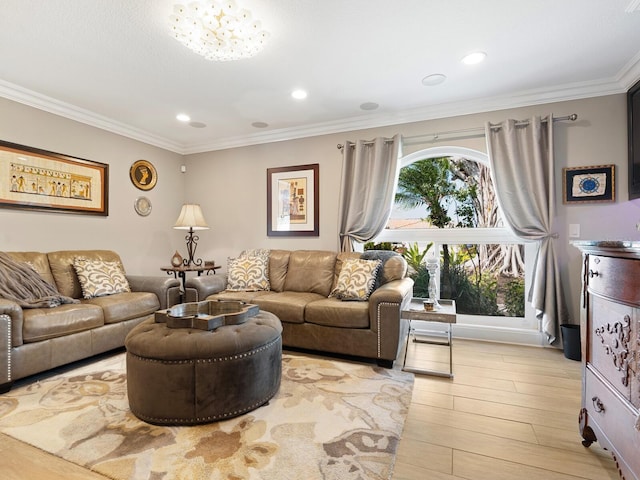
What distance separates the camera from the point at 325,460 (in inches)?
59.6

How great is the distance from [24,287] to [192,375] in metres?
1.98

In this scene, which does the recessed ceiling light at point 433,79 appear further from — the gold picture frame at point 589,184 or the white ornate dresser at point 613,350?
the white ornate dresser at point 613,350

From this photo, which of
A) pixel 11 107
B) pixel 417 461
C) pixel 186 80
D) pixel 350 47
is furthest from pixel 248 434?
pixel 11 107

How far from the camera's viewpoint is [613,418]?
132cm

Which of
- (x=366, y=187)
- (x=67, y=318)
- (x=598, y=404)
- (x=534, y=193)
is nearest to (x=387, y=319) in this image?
(x=598, y=404)

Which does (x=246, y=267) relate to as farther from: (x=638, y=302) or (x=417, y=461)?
(x=638, y=302)

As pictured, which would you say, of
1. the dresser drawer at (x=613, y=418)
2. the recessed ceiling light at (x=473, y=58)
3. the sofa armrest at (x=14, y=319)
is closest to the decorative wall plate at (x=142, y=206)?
the sofa armrest at (x=14, y=319)

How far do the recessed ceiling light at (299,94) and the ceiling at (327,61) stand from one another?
0.09 meters

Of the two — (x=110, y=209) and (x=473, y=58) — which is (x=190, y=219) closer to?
(x=110, y=209)

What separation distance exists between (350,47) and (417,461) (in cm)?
264

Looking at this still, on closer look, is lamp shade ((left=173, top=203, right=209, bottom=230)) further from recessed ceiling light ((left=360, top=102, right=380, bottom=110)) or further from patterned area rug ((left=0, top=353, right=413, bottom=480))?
recessed ceiling light ((left=360, top=102, right=380, bottom=110))

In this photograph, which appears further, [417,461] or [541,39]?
[541,39]

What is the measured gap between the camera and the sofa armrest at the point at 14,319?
2168 mm

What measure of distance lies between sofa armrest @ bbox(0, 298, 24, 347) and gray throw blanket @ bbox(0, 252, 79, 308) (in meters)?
0.29
